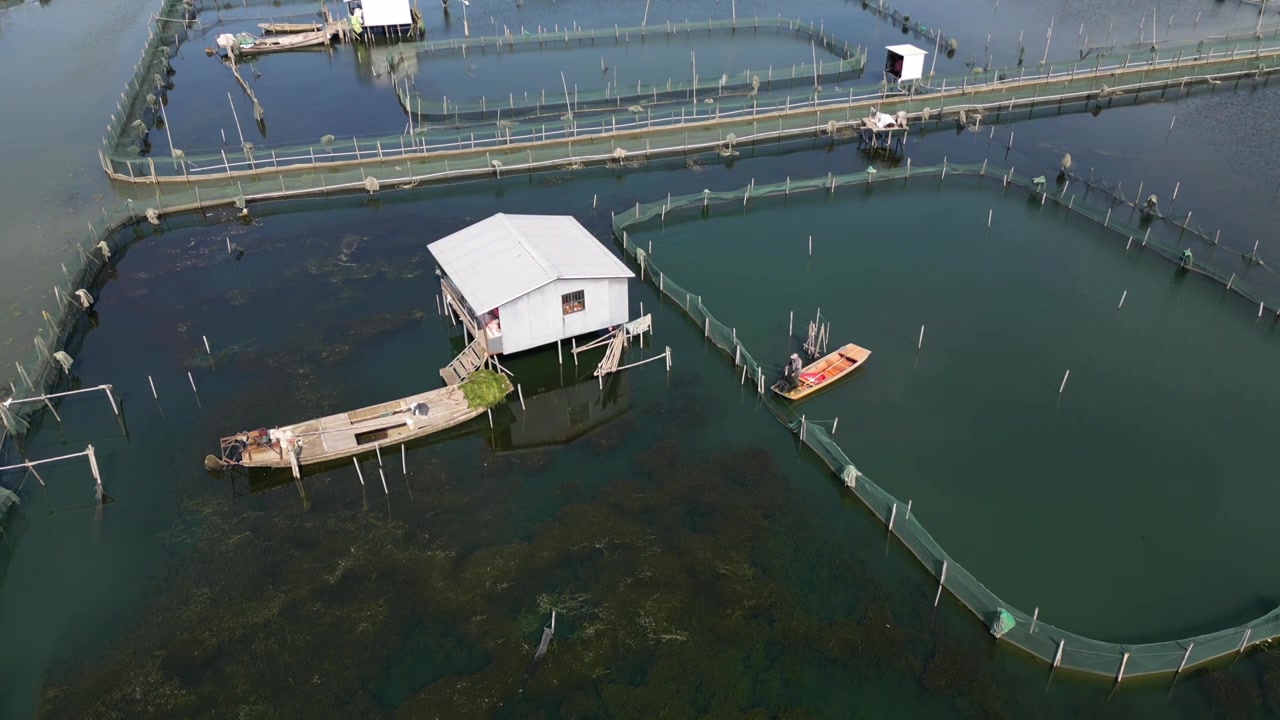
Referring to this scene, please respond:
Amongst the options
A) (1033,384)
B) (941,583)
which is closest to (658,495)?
(941,583)

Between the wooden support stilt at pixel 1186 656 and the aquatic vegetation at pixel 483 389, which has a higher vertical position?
the aquatic vegetation at pixel 483 389

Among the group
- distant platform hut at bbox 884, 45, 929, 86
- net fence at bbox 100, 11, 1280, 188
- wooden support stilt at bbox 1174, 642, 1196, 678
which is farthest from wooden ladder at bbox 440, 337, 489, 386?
distant platform hut at bbox 884, 45, 929, 86

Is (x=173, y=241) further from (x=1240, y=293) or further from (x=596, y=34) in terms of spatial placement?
(x=1240, y=293)

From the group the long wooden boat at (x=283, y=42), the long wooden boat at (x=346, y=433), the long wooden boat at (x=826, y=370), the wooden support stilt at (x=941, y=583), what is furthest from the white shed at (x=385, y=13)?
the wooden support stilt at (x=941, y=583)

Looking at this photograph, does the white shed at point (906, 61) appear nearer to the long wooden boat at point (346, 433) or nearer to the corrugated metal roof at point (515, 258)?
the corrugated metal roof at point (515, 258)

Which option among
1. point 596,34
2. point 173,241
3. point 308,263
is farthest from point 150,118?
point 596,34

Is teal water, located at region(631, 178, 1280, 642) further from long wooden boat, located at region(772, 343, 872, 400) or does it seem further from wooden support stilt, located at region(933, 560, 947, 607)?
wooden support stilt, located at region(933, 560, 947, 607)

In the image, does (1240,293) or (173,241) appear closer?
(1240,293)
